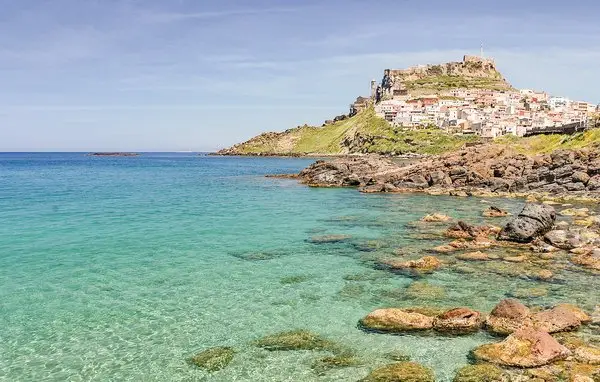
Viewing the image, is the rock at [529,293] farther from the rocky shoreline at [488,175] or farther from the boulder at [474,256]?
the rocky shoreline at [488,175]

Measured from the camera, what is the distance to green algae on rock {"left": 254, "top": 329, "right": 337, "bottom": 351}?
17.4m

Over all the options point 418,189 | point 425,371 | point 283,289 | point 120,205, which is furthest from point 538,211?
point 120,205

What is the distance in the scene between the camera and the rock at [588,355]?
15101mm

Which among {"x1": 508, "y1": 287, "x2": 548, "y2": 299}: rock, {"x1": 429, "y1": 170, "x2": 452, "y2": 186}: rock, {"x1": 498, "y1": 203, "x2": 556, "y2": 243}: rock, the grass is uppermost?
the grass

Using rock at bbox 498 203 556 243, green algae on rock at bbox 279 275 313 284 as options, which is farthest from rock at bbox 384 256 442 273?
rock at bbox 498 203 556 243

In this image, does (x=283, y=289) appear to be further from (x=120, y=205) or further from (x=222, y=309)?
(x=120, y=205)

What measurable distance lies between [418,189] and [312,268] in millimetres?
50208

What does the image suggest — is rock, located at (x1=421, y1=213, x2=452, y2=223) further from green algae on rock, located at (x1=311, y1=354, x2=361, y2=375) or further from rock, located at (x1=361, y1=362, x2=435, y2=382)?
rock, located at (x1=361, y1=362, x2=435, y2=382)

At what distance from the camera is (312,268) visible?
93.8ft

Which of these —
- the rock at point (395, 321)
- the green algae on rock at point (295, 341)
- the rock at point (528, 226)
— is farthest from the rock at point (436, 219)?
the green algae on rock at point (295, 341)

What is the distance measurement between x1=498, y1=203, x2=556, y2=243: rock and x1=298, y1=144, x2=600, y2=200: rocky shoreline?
2709cm

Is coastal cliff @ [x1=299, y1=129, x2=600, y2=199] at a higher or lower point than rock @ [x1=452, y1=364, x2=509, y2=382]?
higher

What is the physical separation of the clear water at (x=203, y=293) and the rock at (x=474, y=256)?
2927 mm

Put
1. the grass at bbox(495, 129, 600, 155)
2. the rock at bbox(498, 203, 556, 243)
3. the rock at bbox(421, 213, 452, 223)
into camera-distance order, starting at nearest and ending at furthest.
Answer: the rock at bbox(498, 203, 556, 243) < the rock at bbox(421, 213, 452, 223) < the grass at bbox(495, 129, 600, 155)
